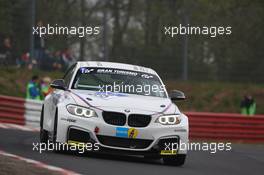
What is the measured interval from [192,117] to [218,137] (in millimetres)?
814

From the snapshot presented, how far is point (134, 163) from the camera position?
41.4 ft

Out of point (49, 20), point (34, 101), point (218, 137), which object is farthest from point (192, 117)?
point (49, 20)

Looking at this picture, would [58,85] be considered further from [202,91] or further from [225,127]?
[202,91]

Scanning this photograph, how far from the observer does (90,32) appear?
96.3 feet

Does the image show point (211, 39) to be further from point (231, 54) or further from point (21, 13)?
point (21, 13)

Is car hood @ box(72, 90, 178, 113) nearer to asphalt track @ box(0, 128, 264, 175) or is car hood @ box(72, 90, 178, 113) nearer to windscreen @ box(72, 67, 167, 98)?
windscreen @ box(72, 67, 167, 98)

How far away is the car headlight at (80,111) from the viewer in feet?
41.0

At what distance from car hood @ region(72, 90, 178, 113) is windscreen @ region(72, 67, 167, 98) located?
294 mm

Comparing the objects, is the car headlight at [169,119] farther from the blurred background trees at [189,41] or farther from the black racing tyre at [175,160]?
the blurred background trees at [189,41]

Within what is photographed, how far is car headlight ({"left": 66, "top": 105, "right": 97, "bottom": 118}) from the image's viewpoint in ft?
41.0

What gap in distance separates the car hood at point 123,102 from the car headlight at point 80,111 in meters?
0.12

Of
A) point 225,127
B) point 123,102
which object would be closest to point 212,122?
point 225,127

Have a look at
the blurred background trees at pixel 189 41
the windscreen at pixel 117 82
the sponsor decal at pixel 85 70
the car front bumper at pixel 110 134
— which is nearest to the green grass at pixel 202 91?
the blurred background trees at pixel 189 41

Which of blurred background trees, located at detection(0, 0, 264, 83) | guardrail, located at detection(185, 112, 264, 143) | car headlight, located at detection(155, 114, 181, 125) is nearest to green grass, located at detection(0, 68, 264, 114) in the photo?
blurred background trees, located at detection(0, 0, 264, 83)
